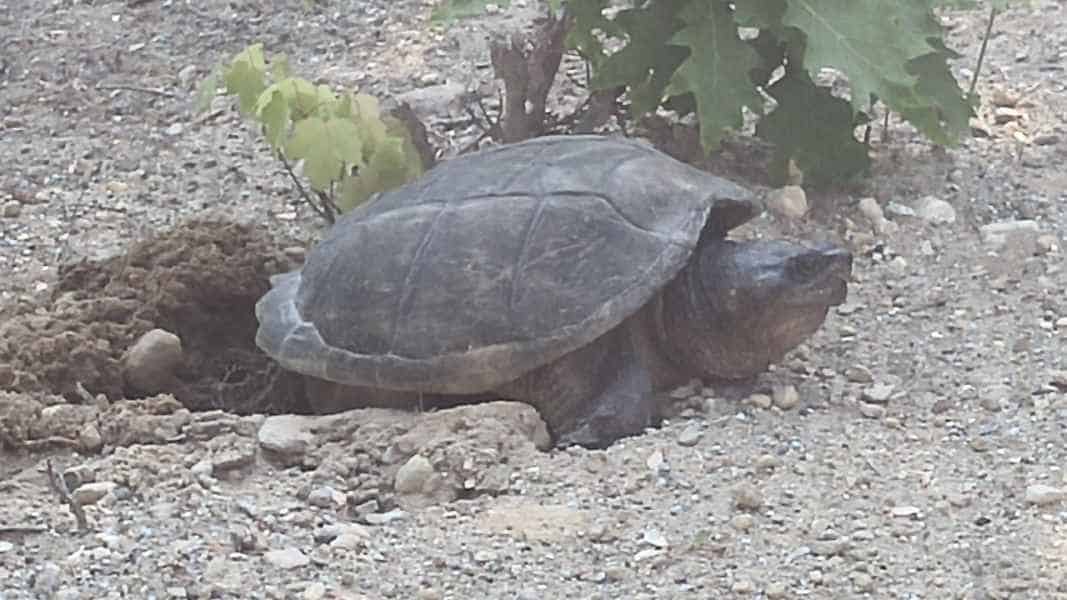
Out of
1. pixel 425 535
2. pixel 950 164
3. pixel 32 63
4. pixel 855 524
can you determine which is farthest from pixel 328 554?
pixel 32 63

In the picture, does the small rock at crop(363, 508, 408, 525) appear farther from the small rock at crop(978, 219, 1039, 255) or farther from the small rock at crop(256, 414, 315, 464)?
the small rock at crop(978, 219, 1039, 255)

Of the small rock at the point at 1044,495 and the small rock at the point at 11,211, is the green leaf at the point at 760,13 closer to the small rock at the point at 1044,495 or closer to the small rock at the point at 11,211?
the small rock at the point at 1044,495

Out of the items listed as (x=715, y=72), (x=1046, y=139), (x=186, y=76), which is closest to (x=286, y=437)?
(x=715, y=72)

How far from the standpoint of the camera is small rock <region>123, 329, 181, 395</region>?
3863 mm

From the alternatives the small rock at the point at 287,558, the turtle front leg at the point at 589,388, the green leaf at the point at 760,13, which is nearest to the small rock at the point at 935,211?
the green leaf at the point at 760,13

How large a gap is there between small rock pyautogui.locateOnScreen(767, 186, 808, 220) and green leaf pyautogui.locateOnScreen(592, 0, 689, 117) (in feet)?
1.18

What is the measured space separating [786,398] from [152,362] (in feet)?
4.36

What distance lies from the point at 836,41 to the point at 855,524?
51.8 inches

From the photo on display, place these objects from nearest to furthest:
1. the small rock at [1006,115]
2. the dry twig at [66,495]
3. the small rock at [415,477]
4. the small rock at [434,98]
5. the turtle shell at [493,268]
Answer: the dry twig at [66,495]
the small rock at [415,477]
the turtle shell at [493,268]
the small rock at [1006,115]
the small rock at [434,98]

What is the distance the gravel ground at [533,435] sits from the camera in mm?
2840

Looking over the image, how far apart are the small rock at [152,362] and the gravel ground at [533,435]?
50 mm

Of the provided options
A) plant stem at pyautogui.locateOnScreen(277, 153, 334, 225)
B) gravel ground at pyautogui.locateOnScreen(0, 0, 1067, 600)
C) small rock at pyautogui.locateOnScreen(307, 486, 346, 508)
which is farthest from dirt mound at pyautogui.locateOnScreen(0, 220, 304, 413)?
small rock at pyautogui.locateOnScreen(307, 486, 346, 508)

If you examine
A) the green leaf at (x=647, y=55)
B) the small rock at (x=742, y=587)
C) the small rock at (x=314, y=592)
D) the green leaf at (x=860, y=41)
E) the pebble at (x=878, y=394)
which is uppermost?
the green leaf at (x=860, y=41)

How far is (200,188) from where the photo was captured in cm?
479
